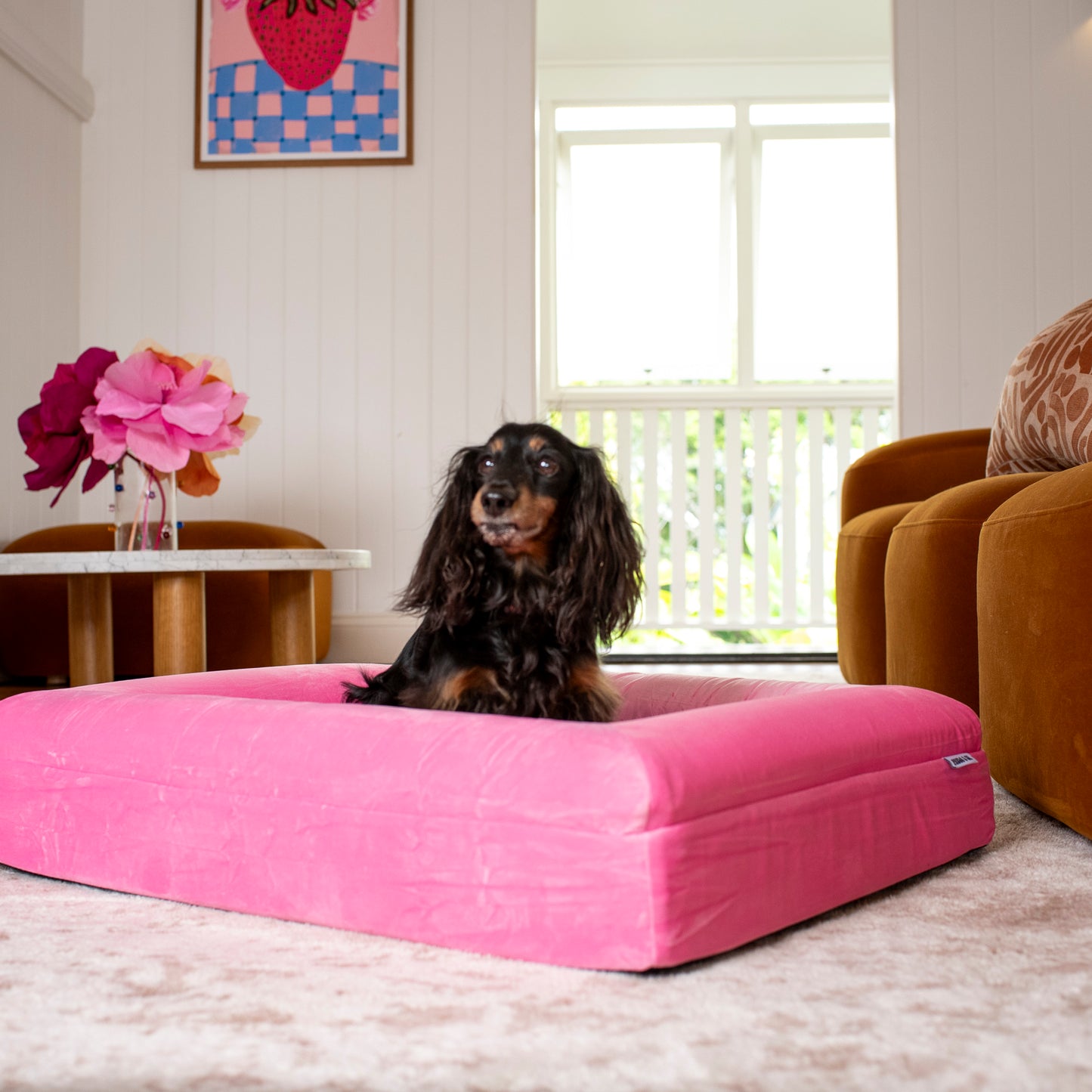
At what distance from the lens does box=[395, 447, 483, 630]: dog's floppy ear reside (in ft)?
4.88

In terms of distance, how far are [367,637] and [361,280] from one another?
135 centimetres

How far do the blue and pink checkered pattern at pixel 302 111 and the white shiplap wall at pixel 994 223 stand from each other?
201 centimetres

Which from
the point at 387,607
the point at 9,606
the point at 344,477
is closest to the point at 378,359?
the point at 344,477

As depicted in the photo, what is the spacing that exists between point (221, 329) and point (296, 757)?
10.6 feet

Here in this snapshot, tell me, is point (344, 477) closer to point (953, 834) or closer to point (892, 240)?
point (892, 240)

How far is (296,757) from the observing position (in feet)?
4.12

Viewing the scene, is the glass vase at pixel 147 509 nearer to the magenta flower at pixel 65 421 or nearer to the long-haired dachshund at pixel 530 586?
the magenta flower at pixel 65 421

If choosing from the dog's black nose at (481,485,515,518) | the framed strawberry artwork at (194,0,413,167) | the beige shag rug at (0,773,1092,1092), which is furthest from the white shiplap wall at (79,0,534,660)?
the beige shag rug at (0,773,1092,1092)

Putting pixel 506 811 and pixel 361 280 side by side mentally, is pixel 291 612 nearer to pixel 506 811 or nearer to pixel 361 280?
pixel 506 811

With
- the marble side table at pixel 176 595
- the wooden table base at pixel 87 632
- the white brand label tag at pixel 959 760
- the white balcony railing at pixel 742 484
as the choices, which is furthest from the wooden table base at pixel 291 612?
the white balcony railing at pixel 742 484

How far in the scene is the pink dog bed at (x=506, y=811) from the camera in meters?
1.07

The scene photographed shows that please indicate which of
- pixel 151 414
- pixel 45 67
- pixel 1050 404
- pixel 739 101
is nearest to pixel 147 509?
pixel 151 414

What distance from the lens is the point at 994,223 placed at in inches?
162

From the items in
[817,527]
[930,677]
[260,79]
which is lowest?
[930,677]
